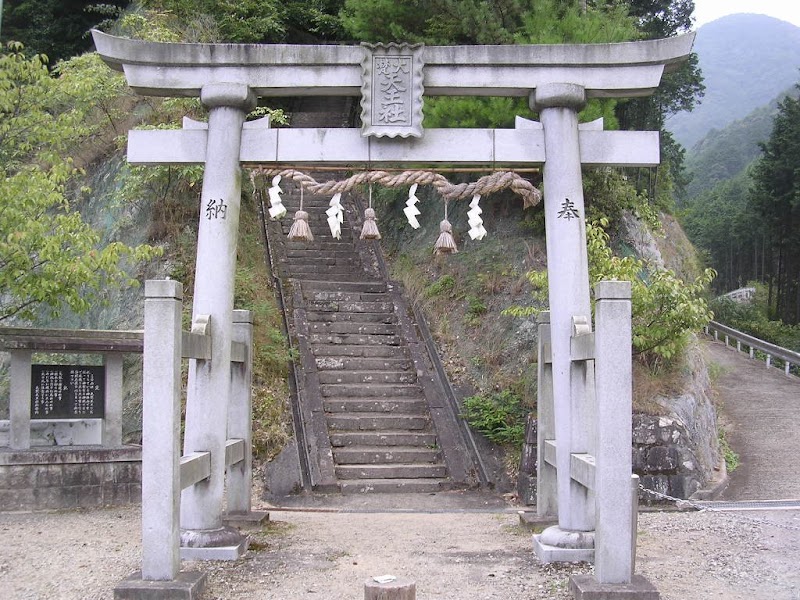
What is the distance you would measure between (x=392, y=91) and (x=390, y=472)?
5.34m

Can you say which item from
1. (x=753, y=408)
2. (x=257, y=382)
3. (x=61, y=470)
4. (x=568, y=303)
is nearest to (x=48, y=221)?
(x=61, y=470)

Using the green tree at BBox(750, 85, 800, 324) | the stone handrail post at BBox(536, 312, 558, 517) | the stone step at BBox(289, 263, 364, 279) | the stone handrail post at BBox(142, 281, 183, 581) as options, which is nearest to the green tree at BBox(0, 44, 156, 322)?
the stone handrail post at BBox(142, 281, 183, 581)

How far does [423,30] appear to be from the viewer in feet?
46.1

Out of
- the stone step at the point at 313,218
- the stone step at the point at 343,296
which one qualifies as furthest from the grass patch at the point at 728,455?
the stone step at the point at 313,218

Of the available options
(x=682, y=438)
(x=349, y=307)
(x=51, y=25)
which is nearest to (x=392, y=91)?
(x=682, y=438)

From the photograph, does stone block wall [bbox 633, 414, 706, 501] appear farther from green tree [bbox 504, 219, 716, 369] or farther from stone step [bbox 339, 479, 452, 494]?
stone step [bbox 339, 479, 452, 494]

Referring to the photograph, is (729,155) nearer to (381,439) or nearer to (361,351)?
(361,351)

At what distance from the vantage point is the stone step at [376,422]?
432 inches

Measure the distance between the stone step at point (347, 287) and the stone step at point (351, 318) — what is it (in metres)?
0.93

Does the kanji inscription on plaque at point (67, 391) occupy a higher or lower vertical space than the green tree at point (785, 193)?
lower

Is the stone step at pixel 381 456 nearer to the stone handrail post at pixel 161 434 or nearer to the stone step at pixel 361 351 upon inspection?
the stone step at pixel 361 351

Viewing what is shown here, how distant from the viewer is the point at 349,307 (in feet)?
45.1

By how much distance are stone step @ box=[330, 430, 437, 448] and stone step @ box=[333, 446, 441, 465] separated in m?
0.10

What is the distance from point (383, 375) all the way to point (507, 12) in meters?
6.70
